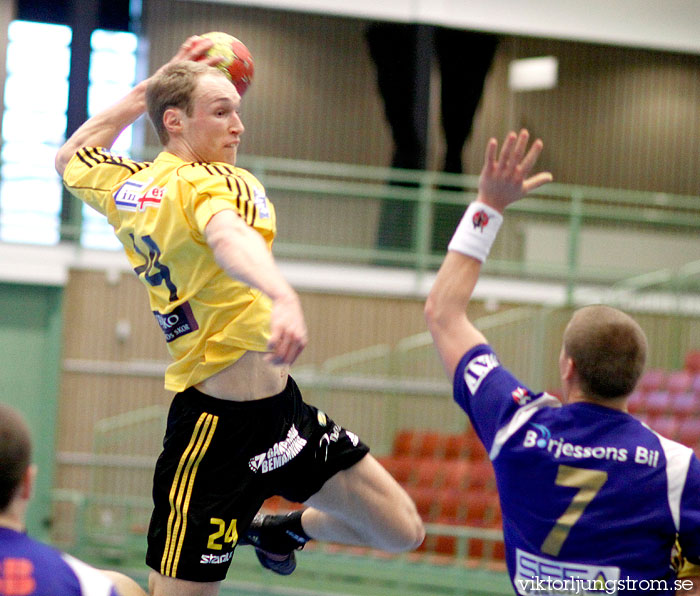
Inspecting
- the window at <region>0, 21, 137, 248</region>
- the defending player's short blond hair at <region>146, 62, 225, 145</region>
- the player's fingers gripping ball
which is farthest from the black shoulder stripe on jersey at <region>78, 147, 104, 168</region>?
the window at <region>0, 21, 137, 248</region>

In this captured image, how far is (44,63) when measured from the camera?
13.1 meters

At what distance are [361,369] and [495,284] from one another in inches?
69.0

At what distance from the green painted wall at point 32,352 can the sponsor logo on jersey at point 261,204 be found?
29.1 feet

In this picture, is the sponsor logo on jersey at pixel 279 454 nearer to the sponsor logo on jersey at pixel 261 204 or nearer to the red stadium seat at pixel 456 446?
the sponsor logo on jersey at pixel 261 204

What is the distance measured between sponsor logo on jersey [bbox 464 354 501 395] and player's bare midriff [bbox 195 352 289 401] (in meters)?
0.74

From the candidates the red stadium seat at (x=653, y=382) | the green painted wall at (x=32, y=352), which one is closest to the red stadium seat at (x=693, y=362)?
the red stadium seat at (x=653, y=382)

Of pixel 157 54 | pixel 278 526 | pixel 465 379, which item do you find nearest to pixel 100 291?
pixel 157 54

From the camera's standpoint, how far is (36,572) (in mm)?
1912

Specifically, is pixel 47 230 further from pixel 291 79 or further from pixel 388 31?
pixel 388 31

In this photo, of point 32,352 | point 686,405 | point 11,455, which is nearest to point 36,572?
point 11,455

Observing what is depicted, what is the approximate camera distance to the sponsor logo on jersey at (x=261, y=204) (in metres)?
2.83

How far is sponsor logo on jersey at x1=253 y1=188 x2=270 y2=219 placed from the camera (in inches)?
111

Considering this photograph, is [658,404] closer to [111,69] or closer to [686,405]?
[686,405]

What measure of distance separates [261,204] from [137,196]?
386 mm
